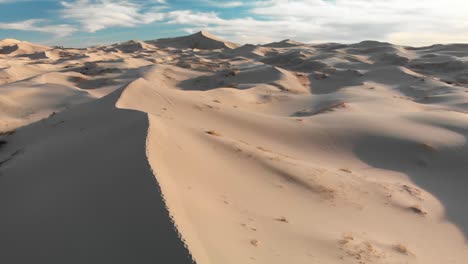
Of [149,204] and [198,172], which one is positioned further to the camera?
[198,172]

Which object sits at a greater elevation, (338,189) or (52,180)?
(52,180)

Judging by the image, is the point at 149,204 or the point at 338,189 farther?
the point at 338,189

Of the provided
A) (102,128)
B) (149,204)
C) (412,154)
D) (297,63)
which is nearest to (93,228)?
(149,204)

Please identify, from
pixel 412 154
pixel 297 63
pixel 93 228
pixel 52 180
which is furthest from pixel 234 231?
pixel 297 63

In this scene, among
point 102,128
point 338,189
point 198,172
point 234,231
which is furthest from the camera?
point 102,128

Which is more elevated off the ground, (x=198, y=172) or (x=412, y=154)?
(x=198, y=172)

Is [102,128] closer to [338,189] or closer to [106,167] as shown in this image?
[106,167]

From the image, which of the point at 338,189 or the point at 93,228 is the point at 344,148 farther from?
the point at 93,228

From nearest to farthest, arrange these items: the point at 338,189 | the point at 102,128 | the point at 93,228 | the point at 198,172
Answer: the point at 93,228 < the point at 198,172 < the point at 338,189 < the point at 102,128

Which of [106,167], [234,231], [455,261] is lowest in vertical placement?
[455,261]
